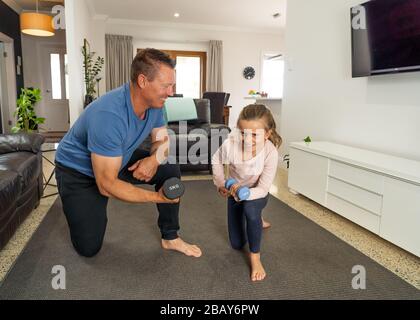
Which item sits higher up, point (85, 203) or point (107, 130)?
point (107, 130)

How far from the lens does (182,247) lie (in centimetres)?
182

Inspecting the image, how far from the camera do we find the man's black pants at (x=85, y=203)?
163 centimetres

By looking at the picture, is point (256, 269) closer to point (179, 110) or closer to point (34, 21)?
point (179, 110)

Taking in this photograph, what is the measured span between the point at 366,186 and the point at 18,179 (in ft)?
6.93

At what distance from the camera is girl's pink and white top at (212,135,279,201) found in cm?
162

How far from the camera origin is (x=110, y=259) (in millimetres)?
1740

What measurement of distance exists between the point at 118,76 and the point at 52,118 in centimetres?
180

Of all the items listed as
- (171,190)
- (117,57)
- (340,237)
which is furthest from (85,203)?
(117,57)

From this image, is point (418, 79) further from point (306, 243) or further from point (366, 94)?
point (306, 243)

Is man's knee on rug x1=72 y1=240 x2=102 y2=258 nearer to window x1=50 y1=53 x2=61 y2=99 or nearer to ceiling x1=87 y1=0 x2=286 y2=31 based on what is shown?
ceiling x1=87 y1=0 x2=286 y2=31

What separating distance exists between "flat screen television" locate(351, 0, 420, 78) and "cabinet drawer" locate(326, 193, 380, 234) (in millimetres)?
985

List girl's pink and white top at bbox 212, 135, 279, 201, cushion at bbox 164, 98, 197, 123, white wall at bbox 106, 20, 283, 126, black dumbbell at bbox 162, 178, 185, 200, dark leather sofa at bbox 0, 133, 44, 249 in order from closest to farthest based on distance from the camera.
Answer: black dumbbell at bbox 162, 178, 185, 200 < girl's pink and white top at bbox 212, 135, 279, 201 < dark leather sofa at bbox 0, 133, 44, 249 < cushion at bbox 164, 98, 197, 123 < white wall at bbox 106, 20, 283, 126
